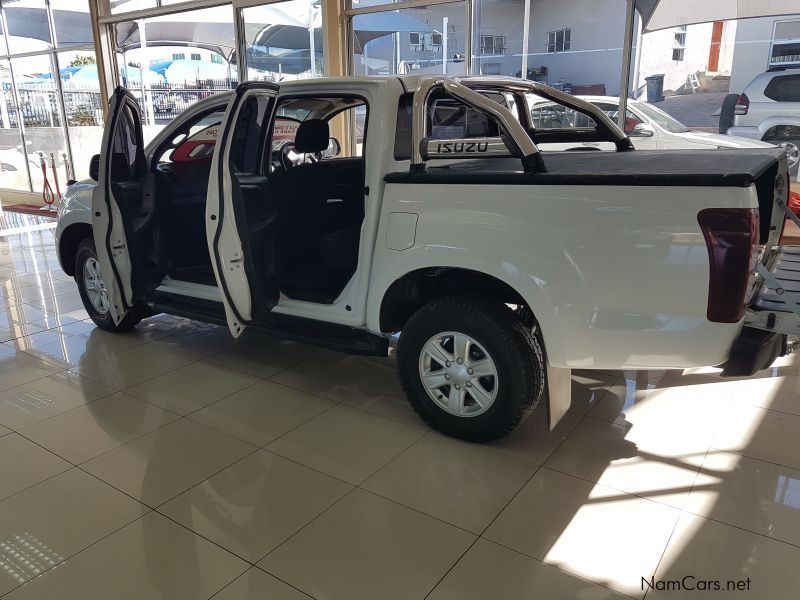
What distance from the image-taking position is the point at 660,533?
2.23m

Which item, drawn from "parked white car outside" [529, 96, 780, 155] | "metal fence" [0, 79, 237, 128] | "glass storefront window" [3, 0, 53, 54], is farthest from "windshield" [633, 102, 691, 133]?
"glass storefront window" [3, 0, 53, 54]

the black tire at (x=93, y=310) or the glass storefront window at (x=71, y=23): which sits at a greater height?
the glass storefront window at (x=71, y=23)

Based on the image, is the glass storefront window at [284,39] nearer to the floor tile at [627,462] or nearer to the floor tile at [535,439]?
the floor tile at [535,439]

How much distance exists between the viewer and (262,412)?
3229mm

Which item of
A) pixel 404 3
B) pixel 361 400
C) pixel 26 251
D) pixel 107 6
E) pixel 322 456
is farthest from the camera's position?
pixel 107 6

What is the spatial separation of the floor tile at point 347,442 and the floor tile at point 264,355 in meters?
0.76

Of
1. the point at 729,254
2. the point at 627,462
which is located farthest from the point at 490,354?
the point at 729,254

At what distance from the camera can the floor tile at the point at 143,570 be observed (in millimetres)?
1997

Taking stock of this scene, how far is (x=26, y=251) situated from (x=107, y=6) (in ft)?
17.2

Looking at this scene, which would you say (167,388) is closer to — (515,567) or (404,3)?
(515,567)

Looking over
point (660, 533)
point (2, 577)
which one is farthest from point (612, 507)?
point (2, 577)

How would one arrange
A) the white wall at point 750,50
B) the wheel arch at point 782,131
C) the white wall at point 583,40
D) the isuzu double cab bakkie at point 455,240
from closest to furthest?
the isuzu double cab bakkie at point 455,240, the white wall at point 750,50, the wheel arch at point 782,131, the white wall at point 583,40

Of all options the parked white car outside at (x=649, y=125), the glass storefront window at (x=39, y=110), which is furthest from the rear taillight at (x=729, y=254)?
the glass storefront window at (x=39, y=110)

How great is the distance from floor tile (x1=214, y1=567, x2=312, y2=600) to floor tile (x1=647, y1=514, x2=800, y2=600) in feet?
3.70
